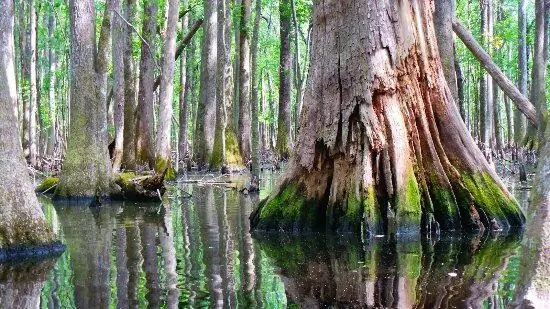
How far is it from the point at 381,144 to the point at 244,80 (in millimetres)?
14450

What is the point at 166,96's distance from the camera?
46.5 feet

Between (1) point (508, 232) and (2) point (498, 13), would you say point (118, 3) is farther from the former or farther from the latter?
(2) point (498, 13)

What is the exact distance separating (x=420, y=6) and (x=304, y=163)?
1.98 meters

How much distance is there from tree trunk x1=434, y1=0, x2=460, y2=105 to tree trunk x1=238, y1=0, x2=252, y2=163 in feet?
37.4

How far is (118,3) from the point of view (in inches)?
523

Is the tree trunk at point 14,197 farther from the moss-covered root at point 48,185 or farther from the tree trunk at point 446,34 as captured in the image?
the moss-covered root at point 48,185

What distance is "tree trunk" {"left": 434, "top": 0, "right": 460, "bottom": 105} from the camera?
25.7ft

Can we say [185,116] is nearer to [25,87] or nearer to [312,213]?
[25,87]

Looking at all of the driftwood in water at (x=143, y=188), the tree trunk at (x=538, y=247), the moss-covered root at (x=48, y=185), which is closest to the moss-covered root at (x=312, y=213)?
the tree trunk at (x=538, y=247)

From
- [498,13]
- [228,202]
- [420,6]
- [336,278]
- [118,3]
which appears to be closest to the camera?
Answer: [336,278]

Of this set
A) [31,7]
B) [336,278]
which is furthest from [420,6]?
[31,7]

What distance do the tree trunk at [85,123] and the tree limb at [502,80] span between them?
638 centimetres

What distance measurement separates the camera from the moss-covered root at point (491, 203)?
6.65 m

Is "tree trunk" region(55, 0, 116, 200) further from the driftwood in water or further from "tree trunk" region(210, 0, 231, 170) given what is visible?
"tree trunk" region(210, 0, 231, 170)
